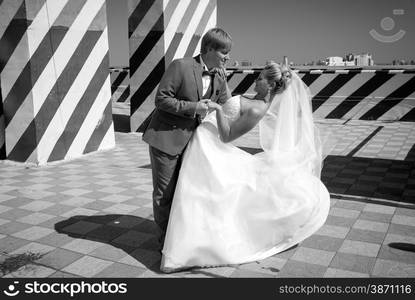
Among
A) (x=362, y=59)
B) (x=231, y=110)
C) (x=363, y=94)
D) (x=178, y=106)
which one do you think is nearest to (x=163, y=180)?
(x=178, y=106)

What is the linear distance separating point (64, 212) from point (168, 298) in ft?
7.17

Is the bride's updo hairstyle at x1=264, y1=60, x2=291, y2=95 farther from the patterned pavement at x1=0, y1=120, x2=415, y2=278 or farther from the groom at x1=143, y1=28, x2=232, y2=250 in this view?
the patterned pavement at x1=0, y1=120, x2=415, y2=278

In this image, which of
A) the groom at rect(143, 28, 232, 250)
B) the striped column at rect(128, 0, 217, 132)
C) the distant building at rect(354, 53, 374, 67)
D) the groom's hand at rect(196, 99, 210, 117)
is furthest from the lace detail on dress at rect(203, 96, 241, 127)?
the distant building at rect(354, 53, 374, 67)

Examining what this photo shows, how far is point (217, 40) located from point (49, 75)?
4372mm

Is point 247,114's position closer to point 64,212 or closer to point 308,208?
point 308,208

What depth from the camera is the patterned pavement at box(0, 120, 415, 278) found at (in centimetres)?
331

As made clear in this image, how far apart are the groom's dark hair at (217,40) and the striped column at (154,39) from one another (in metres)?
6.18

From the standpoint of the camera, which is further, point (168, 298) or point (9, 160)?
point (9, 160)

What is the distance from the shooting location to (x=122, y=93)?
52.3ft

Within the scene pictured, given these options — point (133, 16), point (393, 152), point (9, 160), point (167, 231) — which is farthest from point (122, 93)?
point (167, 231)

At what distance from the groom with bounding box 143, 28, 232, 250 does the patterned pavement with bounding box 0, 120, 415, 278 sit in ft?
2.07

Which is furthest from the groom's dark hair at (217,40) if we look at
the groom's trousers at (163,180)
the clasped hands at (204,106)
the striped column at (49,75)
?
the striped column at (49,75)

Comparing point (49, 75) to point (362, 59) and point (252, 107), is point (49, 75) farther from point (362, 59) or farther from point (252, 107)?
point (362, 59)

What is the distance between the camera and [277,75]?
3484 mm
